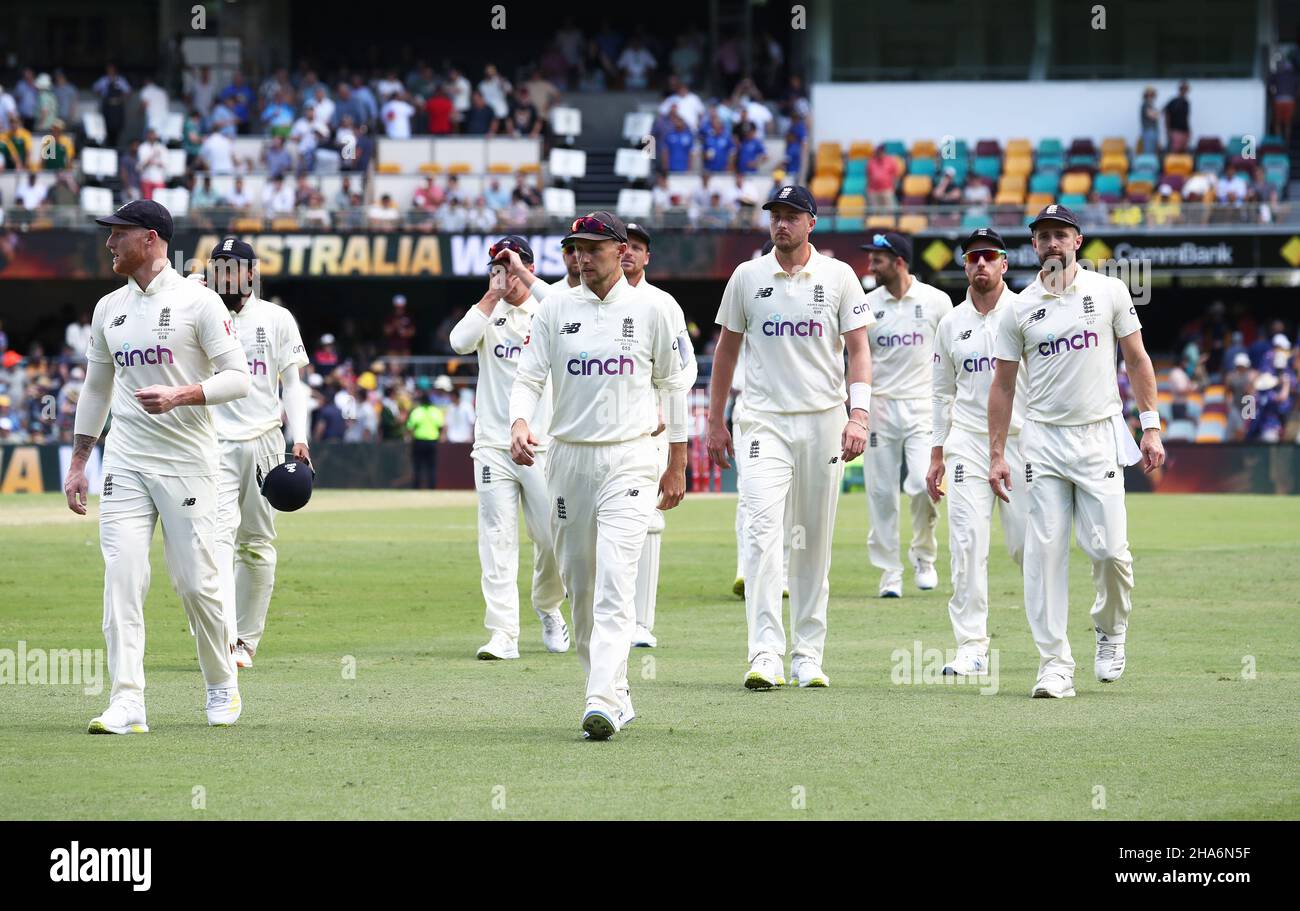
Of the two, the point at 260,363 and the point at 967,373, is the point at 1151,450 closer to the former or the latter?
the point at 967,373

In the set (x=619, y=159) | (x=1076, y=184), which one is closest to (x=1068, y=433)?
(x=619, y=159)

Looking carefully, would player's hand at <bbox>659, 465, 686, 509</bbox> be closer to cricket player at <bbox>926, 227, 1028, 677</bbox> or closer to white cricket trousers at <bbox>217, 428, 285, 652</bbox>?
cricket player at <bbox>926, 227, 1028, 677</bbox>

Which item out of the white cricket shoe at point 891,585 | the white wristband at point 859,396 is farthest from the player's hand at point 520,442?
the white cricket shoe at point 891,585

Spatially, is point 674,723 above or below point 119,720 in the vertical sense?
below

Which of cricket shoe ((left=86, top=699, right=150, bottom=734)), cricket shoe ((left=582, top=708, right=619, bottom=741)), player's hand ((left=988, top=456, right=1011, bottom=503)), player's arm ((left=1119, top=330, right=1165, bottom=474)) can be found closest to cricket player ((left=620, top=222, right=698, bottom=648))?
player's hand ((left=988, top=456, right=1011, bottom=503))

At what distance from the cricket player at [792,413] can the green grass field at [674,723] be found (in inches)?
18.2

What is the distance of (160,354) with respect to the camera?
9117mm

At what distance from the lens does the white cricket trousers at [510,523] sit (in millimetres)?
12625

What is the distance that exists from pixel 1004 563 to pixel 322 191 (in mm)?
21258

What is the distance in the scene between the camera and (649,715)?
9703mm

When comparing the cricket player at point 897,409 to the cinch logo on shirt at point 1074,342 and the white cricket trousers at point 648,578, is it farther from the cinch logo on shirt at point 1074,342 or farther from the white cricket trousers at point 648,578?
the cinch logo on shirt at point 1074,342

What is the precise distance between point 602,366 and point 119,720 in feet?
9.09

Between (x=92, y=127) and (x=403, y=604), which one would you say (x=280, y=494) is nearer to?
(x=403, y=604)

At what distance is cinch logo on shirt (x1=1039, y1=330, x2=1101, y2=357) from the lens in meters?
10.2
